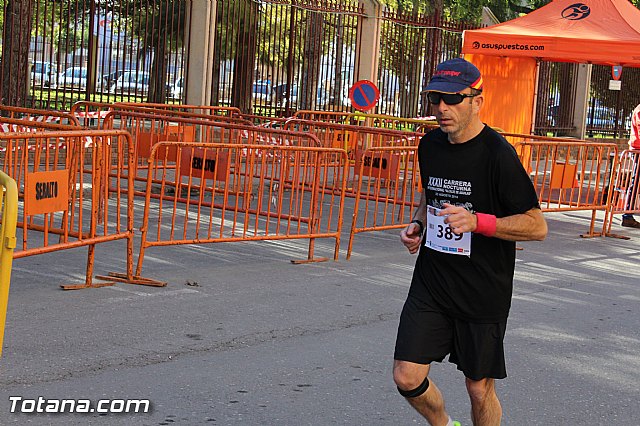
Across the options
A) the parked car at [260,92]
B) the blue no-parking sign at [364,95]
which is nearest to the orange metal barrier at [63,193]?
the blue no-parking sign at [364,95]

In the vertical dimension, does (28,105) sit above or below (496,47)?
below

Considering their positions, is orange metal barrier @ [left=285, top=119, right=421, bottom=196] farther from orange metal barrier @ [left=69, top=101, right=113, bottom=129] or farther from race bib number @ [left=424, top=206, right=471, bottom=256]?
race bib number @ [left=424, top=206, right=471, bottom=256]

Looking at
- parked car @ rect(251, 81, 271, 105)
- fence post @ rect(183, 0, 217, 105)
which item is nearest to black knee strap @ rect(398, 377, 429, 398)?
fence post @ rect(183, 0, 217, 105)

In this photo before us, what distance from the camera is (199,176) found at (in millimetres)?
10359

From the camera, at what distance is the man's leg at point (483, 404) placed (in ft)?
15.9

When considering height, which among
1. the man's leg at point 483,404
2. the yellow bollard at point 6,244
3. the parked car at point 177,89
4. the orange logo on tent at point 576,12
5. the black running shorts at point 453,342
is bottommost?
the man's leg at point 483,404

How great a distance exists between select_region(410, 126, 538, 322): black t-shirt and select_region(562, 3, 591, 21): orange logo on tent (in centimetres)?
1414

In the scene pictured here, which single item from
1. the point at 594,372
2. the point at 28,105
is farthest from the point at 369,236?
the point at 28,105

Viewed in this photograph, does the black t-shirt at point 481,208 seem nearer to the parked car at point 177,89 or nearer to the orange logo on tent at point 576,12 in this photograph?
the orange logo on tent at point 576,12

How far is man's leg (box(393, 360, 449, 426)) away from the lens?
4.77 metres

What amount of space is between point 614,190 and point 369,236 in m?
3.60

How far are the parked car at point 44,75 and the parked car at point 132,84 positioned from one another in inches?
43.6

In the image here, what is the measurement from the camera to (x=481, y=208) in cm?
488

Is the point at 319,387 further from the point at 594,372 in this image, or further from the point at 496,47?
the point at 496,47
